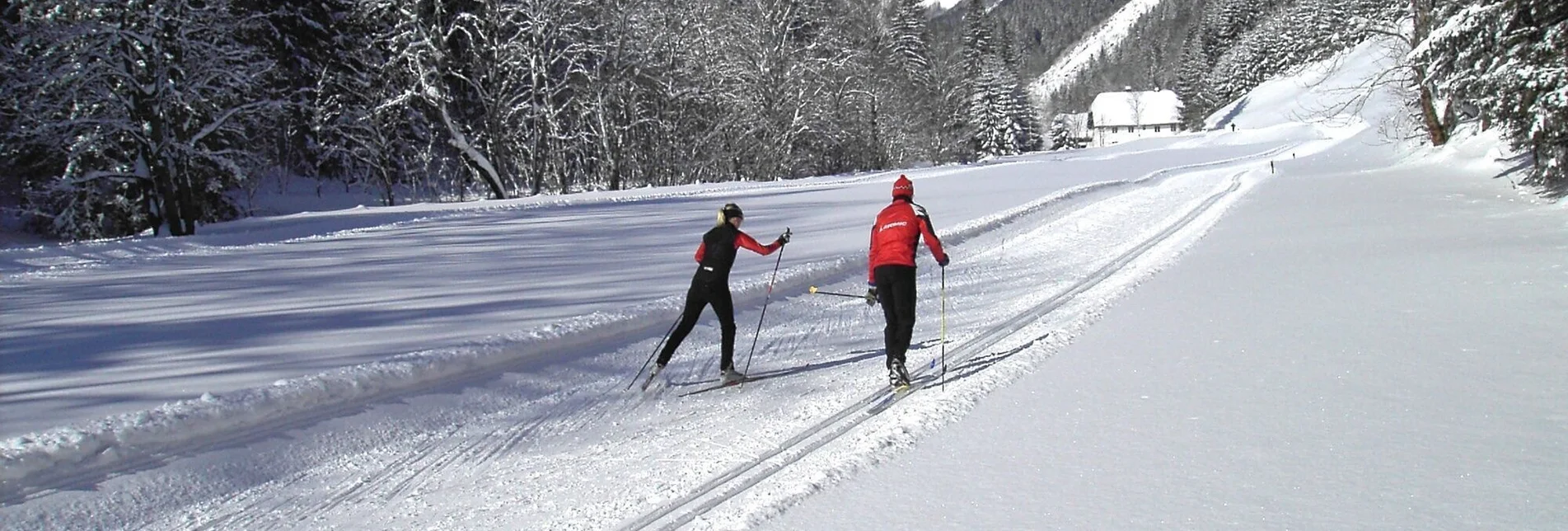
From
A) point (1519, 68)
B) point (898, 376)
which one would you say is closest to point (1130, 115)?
point (1519, 68)

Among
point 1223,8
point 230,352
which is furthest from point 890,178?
point 1223,8

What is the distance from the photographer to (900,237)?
7348 mm

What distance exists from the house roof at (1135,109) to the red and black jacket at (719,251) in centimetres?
13831

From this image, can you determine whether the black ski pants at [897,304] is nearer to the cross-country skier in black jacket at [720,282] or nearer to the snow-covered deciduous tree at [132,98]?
the cross-country skier in black jacket at [720,282]

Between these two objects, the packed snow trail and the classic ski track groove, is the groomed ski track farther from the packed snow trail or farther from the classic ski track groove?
the packed snow trail

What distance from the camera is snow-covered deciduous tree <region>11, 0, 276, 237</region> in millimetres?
21156

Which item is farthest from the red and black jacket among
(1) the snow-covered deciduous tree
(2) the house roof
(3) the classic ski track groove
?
(2) the house roof

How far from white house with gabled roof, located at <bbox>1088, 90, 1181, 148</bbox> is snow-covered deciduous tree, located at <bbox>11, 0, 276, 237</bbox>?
127 m

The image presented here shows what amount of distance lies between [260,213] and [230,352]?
26084mm

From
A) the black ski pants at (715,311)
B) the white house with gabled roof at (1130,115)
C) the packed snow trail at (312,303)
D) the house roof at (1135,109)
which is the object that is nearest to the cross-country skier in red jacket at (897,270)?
the black ski pants at (715,311)

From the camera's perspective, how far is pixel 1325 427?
555 cm

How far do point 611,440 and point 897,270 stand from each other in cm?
260

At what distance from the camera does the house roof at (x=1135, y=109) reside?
142 metres

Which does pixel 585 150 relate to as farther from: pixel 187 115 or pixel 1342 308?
pixel 1342 308
